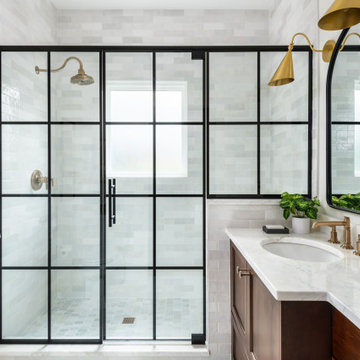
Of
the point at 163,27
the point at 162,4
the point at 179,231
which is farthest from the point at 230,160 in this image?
the point at 162,4

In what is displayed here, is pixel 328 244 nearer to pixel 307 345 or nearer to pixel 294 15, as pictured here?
pixel 307 345

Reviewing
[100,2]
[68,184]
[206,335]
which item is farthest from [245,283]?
[100,2]

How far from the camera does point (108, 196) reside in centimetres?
183

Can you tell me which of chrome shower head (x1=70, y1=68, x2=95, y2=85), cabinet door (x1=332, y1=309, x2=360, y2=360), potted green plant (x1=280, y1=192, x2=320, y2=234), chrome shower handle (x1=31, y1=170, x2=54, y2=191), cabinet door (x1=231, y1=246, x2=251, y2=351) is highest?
chrome shower head (x1=70, y1=68, x2=95, y2=85)

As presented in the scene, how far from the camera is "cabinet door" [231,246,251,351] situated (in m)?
1.31

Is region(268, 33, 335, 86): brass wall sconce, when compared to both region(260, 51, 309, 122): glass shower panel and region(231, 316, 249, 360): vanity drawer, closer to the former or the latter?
region(260, 51, 309, 122): glass shower panel

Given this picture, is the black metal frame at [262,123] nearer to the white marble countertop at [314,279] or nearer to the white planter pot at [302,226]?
the white planter pot at [302,226]

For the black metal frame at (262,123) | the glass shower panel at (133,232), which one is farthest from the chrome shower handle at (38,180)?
the black metal frame at (262,123)

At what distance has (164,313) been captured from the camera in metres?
1.83

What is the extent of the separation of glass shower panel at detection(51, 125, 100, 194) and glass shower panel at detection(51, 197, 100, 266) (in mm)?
83

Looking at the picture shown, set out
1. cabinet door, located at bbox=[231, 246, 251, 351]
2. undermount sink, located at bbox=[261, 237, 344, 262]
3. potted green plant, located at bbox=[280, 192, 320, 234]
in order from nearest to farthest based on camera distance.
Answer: cabinet door, located at bbox=[231, 246, 251, 351] < undermount sink, located at bbox=[261, 237, 344, 262] < potted green plant, located at bbox=[280, 192, 320, 234]

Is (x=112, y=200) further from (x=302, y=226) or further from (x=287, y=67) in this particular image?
(x=287, y=67)

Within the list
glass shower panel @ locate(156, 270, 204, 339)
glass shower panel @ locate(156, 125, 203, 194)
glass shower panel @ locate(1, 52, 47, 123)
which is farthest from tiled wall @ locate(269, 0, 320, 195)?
glass shower panel @ locate(1, 52, 47, 123)

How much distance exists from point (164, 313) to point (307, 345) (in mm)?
1177
